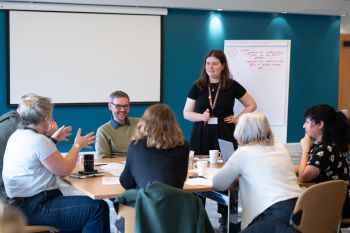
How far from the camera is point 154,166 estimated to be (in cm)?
266

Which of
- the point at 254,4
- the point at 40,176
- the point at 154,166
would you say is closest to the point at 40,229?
the point at 40,176

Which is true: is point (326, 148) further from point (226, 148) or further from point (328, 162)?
point (226, 148)

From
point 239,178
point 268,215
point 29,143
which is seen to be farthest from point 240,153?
point 29,143

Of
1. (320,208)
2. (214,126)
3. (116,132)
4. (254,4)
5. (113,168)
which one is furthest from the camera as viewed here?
(254,4)

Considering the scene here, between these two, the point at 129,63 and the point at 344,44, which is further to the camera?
the point at 344,44

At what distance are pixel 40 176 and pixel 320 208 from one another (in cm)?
154

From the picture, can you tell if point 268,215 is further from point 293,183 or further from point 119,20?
point 119,20

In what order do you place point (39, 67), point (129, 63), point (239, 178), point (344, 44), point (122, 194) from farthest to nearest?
1. point (344, 44)
2. point (129, 63)
3. point (39, 67)
4. point (239, 178)
5. point (122, 194)

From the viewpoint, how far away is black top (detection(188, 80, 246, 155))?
4.42 m

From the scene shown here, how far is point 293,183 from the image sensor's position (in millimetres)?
2775

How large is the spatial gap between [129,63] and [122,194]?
14.4ft

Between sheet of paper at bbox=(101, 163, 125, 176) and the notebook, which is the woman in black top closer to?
the notebook

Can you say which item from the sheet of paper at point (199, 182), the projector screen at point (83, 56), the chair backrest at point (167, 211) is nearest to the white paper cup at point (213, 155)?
the sheet of paper at point (199, 182)

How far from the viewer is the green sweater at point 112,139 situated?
385 centimetres
